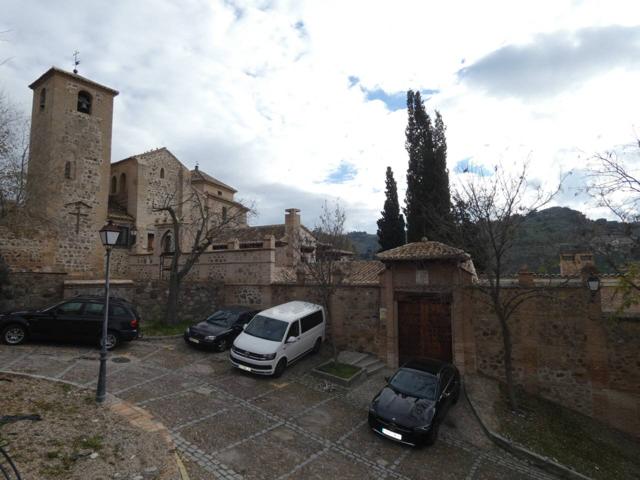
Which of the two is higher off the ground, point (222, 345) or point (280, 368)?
point (222, 345)

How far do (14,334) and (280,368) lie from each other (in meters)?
8.67

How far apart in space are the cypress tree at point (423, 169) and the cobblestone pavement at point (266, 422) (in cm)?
1470

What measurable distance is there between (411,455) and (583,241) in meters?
7.02

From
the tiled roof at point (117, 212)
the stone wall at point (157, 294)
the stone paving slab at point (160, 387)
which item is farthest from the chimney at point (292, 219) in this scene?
the stone paving slab at point (160, 387)

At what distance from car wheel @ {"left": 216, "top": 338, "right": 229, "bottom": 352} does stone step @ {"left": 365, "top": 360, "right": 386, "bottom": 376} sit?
17.8 feet

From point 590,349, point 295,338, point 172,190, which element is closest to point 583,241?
point 590,349

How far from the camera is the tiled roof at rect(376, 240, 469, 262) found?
1178 cm

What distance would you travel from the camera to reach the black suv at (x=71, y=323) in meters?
10.9

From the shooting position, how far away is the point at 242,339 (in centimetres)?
1142

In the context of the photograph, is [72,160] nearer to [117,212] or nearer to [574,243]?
[117,212]

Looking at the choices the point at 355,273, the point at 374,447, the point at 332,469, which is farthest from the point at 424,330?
the point at 332,469

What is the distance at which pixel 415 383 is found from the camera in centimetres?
902

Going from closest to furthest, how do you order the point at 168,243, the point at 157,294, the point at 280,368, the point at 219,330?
the point at 280,368, the point at 219,330, the point at 157,294, the point at 168,243

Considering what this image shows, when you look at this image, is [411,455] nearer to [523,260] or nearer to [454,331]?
[454,331]
